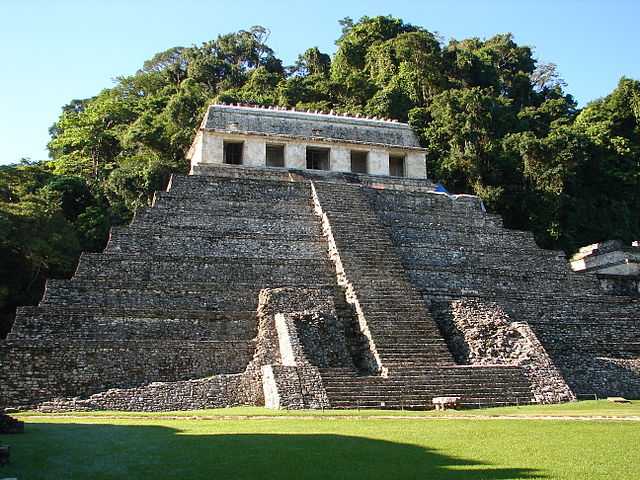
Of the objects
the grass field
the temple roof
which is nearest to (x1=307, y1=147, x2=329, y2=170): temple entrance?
the temple roof

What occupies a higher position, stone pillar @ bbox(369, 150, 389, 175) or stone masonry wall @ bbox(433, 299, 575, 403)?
stone pillar @ bbox(369, 150, 389, 175)

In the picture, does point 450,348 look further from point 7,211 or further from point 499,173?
point 499,173

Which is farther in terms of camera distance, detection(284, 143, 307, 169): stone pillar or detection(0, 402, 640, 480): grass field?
detection(284, 143, 307, 169): stone pillar

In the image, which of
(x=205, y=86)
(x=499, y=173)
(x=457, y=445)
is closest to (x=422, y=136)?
(x=499, y=173)

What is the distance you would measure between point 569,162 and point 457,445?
26.3 meters

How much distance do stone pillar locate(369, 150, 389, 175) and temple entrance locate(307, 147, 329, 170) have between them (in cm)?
162

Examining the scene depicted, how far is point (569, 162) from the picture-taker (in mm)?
30953

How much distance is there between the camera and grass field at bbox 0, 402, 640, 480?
5777 millimetres

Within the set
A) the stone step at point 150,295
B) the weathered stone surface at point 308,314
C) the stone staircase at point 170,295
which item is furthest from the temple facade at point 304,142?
the stone step at point 150,295

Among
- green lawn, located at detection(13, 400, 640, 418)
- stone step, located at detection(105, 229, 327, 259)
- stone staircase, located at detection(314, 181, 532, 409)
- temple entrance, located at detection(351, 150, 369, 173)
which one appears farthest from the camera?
temple entrance, located at detection(351, 150, 369, 173)

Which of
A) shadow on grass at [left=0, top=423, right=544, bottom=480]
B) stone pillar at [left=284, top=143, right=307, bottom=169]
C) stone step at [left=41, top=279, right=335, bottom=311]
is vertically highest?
stone pillar at [left=284, top=143, right=307, bottom=169]

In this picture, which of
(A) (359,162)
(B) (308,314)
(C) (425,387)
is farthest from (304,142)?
(C) (425,387)

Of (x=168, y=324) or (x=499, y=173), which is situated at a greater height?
(x=499, y=173)

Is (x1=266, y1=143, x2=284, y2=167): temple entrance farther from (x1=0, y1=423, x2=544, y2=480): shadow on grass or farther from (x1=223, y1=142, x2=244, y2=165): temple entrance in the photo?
(x1=0, y1=423, x2=544, y2=480): shadow on grass
